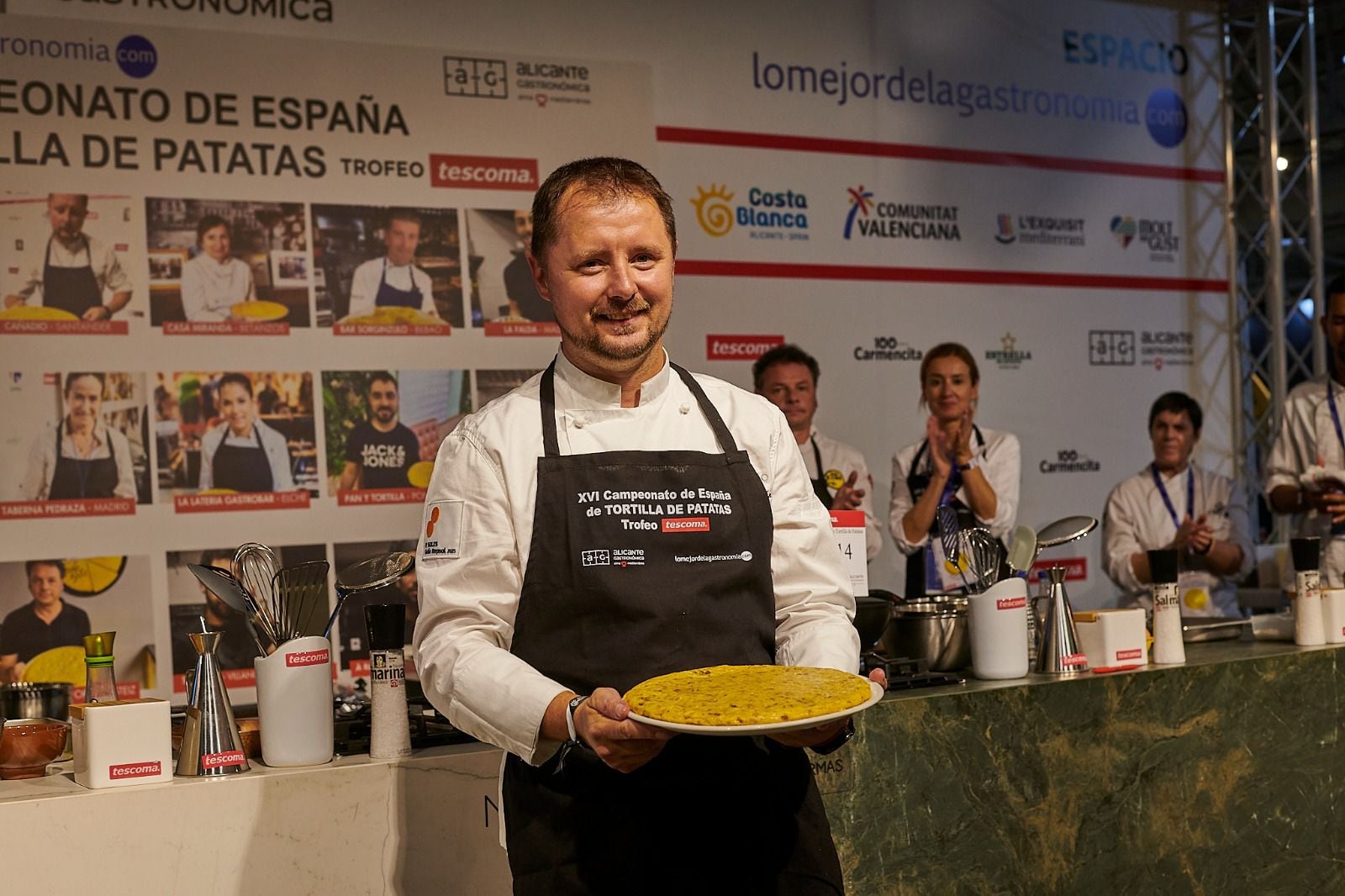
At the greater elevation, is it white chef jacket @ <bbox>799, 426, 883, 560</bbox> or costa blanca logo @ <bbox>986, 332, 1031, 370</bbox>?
costa blanca logo @ <bbox>986, 332, 1031, 370</bbox>

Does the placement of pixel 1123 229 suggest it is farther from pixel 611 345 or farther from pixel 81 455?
pixel 611 345

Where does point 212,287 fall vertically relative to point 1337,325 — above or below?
above

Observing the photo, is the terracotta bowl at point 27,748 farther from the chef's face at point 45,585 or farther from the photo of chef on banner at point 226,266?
the photo of chef on banner at point 226,266

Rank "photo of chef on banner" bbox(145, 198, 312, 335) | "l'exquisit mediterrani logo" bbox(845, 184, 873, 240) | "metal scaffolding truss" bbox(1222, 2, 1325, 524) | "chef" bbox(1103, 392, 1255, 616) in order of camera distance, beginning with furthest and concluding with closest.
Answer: "metal scaffolding truss" bbox(1222, 2, 1325, 524), "l'exquisit mediterrani logo" bbox(845, 184, 873, 240), "chef" bbox(1103, 392, 1255, 616), "photo of chef on banner" bbox(145, 198, 312, 335)

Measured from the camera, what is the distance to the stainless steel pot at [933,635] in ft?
8.34

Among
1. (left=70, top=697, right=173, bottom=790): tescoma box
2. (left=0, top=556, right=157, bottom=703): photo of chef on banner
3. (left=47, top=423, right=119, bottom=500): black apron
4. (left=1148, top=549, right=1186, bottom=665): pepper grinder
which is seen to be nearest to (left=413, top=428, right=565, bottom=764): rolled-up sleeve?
(left=70, top=697, right=173, bottom=790): tescoma box

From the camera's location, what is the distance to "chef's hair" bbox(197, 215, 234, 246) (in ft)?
13.3

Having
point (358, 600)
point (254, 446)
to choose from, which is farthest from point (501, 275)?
point (358, 600)

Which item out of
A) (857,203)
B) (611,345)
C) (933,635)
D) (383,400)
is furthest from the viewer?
(857,203)

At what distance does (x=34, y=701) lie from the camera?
91.6 inches

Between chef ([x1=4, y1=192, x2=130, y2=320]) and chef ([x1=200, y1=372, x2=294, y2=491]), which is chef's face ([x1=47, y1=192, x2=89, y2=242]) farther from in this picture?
chef ([x1=200, y1=372, x2=294, y2=491])

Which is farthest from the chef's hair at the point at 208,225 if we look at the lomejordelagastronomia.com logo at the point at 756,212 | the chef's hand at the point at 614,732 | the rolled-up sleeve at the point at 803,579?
the chef's hand at the point at 614,732

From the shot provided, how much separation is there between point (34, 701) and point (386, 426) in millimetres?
2061

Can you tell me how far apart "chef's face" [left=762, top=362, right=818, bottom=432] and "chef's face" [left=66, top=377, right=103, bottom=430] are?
2.02 meters
